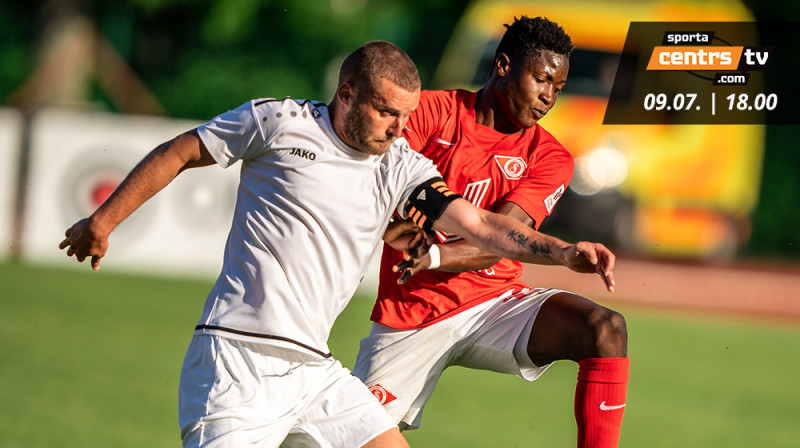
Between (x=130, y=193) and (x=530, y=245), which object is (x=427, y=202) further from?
(x=130, y=193)

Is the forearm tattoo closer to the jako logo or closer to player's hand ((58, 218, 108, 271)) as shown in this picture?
the jako logo

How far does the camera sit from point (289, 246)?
402 cm

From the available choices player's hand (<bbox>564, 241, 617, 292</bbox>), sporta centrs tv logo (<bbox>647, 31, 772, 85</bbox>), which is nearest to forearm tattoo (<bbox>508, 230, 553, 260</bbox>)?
player's hand (<bbox>564, 241, 617, 292</bbox>)

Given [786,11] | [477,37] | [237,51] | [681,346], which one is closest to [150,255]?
[681,346]

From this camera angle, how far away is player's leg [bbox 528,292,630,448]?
4863 mm

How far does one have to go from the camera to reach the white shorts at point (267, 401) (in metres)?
3.92

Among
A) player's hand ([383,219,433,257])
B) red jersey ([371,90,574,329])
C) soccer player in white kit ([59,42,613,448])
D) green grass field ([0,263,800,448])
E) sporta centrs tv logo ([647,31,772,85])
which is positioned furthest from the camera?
sporta centrs tv logo ([647,31,772,85])

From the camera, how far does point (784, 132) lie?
942 inches

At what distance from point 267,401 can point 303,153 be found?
943 mm

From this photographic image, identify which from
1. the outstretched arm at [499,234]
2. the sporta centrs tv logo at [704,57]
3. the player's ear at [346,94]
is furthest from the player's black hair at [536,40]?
the sporta centrs tv logo at [704,57]

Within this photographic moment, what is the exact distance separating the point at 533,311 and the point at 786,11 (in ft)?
69.4

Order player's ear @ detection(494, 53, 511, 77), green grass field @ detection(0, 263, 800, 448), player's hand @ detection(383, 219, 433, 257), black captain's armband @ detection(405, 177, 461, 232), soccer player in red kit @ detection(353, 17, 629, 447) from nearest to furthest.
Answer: black captain's armband @ detection(405, 177, 461, 232) < player's hand @ detection(383, 219, 433, 257) < soccer player in red kit @ detection(353, 17, 629, 447) < player's ear @ detection(494, 53, 511, 77) < green grass field @ detection(0, 263, 800, 448)

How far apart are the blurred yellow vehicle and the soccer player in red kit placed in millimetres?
13748

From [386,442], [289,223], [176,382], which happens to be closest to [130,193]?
[289,223]
